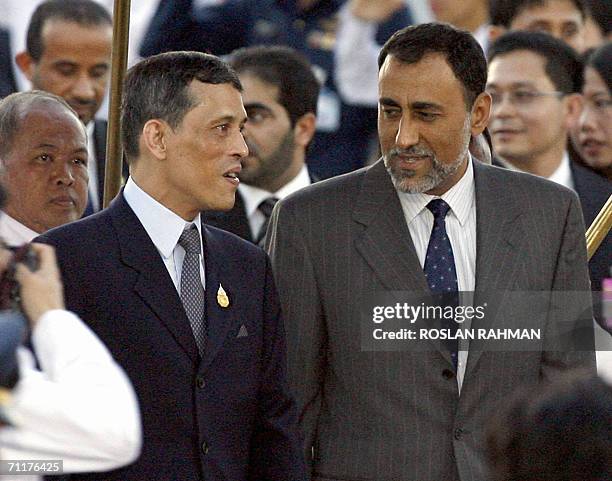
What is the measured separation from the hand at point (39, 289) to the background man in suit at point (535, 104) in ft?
12.6

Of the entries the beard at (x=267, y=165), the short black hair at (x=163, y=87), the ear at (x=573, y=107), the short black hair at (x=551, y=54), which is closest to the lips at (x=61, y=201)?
the short black hair at (x=163, y=87)

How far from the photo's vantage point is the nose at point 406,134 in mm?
4531

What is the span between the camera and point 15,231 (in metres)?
4.82

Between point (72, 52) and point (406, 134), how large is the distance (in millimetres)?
2480

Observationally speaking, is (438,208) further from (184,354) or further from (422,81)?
(184,354)

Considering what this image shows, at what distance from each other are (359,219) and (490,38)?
131 inches

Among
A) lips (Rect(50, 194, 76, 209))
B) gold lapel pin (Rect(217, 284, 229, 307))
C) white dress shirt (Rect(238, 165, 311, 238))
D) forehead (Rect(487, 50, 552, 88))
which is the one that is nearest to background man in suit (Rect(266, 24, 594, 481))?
gold lapel pin (Rect(217, 284, 229, 307))

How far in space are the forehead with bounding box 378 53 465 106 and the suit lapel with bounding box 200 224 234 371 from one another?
28.8 inches

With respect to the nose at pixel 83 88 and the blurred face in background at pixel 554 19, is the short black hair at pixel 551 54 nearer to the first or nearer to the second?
the blurred face in background at pixel 554 19

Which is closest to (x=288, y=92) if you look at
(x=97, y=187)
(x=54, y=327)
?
(x=97, y=187)

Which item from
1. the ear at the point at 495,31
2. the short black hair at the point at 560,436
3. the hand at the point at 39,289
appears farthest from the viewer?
the ear at the point at 495,31

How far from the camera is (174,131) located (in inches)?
165

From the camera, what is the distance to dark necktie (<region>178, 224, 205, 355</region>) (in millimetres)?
4070

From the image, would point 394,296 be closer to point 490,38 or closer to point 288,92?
point 288,92
